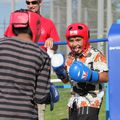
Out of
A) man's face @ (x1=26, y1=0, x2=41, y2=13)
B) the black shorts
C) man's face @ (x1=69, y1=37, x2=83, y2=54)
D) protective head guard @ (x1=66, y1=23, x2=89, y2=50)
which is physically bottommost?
the black shorts

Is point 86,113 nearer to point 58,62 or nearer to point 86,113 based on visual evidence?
point 86,113

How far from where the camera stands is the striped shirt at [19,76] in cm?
326

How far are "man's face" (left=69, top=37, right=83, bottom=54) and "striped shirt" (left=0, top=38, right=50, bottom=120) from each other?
131cm

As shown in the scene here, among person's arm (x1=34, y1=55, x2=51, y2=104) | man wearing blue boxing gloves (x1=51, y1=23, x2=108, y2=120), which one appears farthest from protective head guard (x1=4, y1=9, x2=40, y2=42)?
man wearing blue boxing gloves (x1=51, y1=23, x2=108, y2=120)

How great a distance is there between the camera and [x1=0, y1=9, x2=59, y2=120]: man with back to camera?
10.7 ft

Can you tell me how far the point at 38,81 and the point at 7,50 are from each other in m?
0.30

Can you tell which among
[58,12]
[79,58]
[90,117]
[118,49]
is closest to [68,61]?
[79,58]

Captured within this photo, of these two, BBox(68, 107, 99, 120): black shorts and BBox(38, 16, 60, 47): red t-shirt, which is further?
BBox(38, 16, 60, 47): red t-shirt

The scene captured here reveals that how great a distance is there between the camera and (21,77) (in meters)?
3.27

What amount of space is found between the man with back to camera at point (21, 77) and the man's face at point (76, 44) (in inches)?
50.0

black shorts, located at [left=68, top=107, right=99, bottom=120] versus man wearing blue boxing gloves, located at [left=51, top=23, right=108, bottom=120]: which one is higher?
man wearing blue boxing gloves, located at [left=51, top=23, right=108, bottom=120]

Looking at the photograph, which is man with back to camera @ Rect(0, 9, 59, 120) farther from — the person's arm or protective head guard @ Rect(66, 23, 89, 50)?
protective head guard @ Rect(66, 23, 89, 50)

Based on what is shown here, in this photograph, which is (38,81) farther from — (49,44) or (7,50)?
(49,44)

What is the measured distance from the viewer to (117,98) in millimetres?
4000
